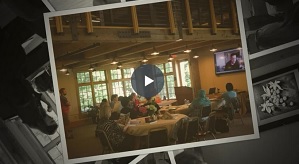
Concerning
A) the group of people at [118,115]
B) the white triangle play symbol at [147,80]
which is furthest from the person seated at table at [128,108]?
the white triangle play symbol at [147,80]

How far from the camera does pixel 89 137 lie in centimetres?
287

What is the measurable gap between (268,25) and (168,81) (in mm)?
1082

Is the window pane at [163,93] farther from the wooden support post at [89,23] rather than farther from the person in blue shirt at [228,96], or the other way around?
the wooden support post at [89,23]

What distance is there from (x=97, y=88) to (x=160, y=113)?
25.6 inches

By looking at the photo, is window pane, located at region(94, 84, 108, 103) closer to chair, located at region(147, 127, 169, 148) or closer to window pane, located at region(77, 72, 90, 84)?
window pane, located at region(77, 72, 90, 84)

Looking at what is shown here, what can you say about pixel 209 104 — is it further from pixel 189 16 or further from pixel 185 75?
pixel 189 16

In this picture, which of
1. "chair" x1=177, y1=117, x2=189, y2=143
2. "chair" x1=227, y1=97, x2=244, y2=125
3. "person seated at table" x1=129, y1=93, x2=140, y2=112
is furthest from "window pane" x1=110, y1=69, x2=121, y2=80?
"chair" x1=227, y1=97, x2=244, y2=125

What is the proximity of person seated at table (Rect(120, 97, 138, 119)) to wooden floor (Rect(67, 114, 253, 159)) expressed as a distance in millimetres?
334

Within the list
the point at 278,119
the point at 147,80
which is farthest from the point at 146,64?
the point at 278,119

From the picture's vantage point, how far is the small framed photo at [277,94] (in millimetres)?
2809

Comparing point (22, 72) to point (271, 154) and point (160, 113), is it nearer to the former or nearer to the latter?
point (160, 113)

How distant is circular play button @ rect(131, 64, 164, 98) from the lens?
2.81 meters

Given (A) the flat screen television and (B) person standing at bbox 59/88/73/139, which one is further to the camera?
(B) person standing at bbox 59/88/73/139

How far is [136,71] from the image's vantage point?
9.27ft
